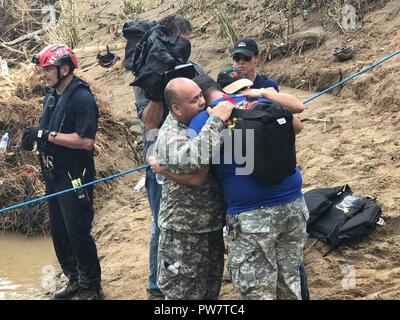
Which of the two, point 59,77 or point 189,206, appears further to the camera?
point 59,77

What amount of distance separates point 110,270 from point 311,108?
3406 millimetres

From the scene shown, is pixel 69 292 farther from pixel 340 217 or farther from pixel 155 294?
pixel 340 217

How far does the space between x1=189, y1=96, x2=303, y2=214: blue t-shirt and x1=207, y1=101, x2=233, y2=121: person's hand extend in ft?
0.24

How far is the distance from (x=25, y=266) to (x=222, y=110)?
397 centimetres

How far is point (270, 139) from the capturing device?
Answer: 3289mm

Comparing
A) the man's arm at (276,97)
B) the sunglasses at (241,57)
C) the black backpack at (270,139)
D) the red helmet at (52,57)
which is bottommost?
the black backpack at (270,139)

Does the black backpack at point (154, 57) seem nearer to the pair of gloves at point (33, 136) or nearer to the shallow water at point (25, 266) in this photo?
the pair of gloves at point (33, 136)

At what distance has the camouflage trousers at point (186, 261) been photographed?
12.2 feet

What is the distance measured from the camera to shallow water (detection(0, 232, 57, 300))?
589 centimetres

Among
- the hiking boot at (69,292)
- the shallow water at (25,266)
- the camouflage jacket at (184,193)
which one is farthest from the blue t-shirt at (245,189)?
the shallow water at (25,266)

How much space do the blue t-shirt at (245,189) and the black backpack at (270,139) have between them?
7 cm

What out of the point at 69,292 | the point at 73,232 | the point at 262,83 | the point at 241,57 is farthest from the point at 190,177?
the point at 69,292

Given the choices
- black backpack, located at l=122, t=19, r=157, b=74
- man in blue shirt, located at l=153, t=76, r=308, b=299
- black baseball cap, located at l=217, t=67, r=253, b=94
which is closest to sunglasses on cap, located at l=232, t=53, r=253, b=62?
black baseball cap, located at l=217, t=67, r=253, b=94
